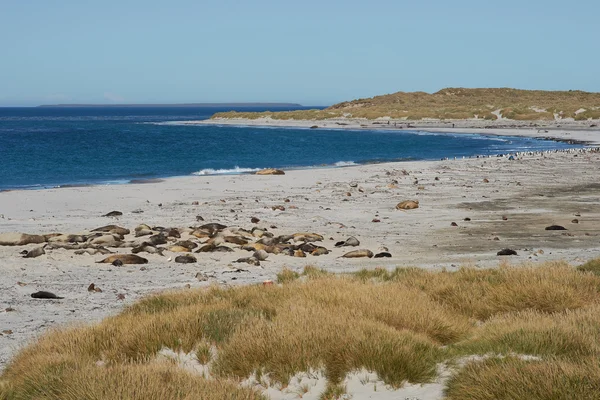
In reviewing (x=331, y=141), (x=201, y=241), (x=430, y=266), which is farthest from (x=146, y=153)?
(x=430, y=266)

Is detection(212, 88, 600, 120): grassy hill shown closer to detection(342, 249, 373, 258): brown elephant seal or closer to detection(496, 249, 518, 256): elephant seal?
detection(496, 249, 518, 256): elephant seal

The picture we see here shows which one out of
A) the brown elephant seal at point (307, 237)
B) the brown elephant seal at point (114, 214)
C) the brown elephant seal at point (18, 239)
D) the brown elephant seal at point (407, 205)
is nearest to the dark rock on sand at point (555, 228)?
the brown elephant seal at point (407, 205)

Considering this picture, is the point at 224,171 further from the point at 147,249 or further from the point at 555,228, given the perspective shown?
the point at 147,249

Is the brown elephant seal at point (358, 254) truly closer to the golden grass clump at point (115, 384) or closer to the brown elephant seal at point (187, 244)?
the brown elephant seal at point (187, 244)

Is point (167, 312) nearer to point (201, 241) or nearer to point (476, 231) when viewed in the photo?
A: point (201, 241)

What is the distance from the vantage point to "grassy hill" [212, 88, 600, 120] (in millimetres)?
100438

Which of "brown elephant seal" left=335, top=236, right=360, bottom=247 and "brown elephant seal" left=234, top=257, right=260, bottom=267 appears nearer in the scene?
"brown elephant seal" left=234, top=257, right=260, bottom=267

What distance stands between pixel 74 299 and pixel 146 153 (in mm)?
45857

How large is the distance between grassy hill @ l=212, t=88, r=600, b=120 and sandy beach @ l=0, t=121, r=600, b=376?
6645 centimetres

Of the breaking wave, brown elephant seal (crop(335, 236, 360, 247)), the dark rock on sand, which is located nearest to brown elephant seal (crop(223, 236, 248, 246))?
brown elephant seal (crop(335, 236, 360, 247))

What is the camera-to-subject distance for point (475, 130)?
86.1 metres

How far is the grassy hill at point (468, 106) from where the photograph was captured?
100 m

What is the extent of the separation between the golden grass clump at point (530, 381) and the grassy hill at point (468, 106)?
92168mm

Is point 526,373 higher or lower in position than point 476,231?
higher
